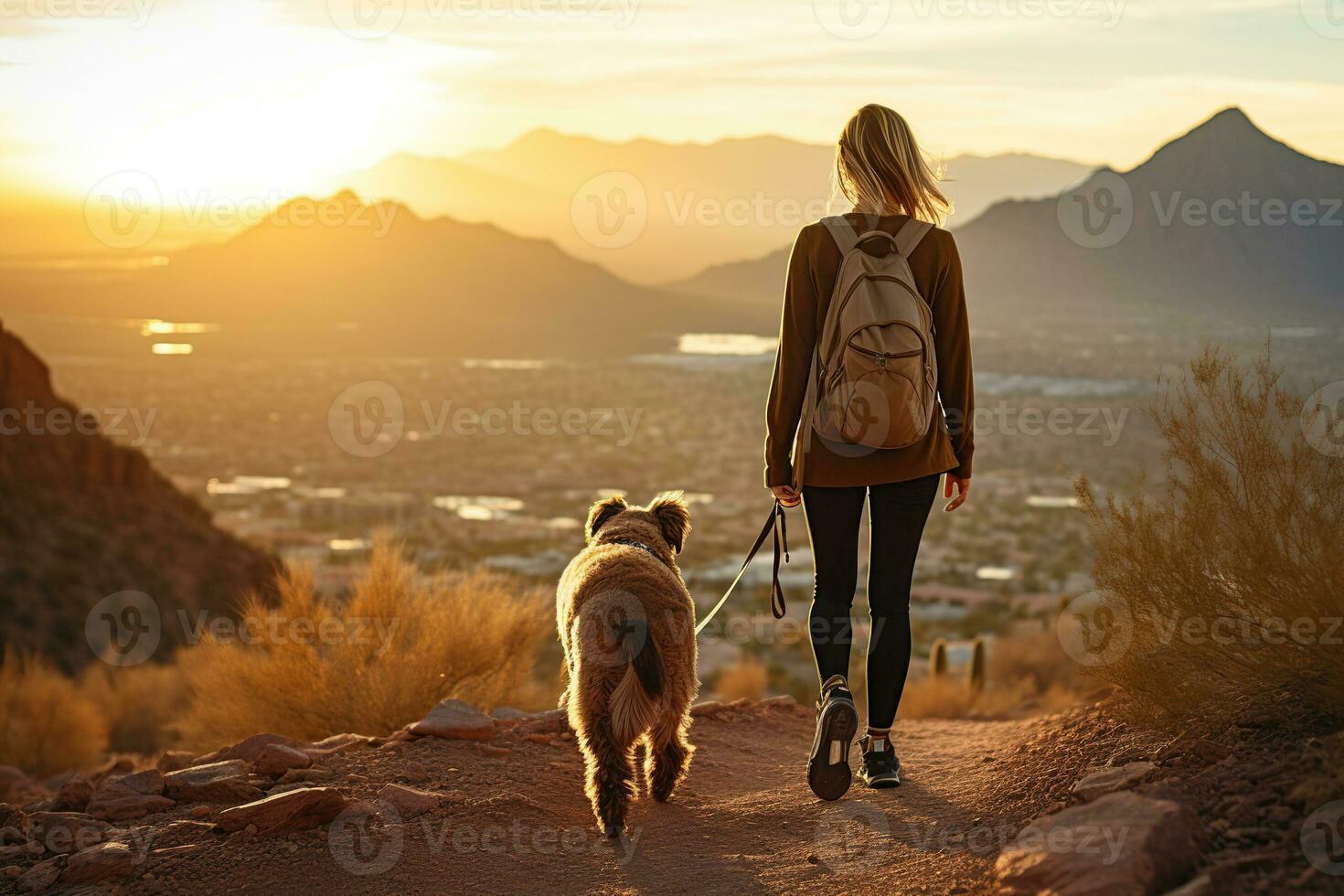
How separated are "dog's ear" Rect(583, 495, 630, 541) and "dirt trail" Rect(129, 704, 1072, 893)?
4.31ft

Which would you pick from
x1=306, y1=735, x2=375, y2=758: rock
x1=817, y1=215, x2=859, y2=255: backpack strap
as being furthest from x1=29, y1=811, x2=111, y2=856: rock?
x1=817, y1=215, x2=859, y2=255: backpack strap

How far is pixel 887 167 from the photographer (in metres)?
4.56

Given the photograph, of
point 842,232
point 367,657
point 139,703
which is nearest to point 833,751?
point 842,232

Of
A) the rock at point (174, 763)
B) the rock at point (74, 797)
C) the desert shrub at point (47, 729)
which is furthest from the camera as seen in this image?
the desert shrub at point (47, 729)

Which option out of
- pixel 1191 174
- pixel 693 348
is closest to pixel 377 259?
pixel 693 348

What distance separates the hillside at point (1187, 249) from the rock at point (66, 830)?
3780 centimetres

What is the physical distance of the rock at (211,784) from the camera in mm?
5434

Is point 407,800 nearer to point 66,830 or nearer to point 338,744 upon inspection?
point 338,744

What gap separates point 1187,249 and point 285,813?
6990 cm

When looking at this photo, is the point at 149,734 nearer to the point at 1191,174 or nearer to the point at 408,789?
the point at 408,789

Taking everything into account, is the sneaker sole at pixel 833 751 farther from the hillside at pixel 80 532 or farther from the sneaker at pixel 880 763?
the hillside at pixel 80 532

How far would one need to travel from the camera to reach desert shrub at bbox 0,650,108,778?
39.5 feet

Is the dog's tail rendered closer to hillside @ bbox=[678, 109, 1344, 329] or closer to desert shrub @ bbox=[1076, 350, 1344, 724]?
desert shrub @ bbox=[1076, 350, 1344, 724]

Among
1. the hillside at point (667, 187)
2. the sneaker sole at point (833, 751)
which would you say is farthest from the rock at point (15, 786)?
the hillside at point (667, 187)
